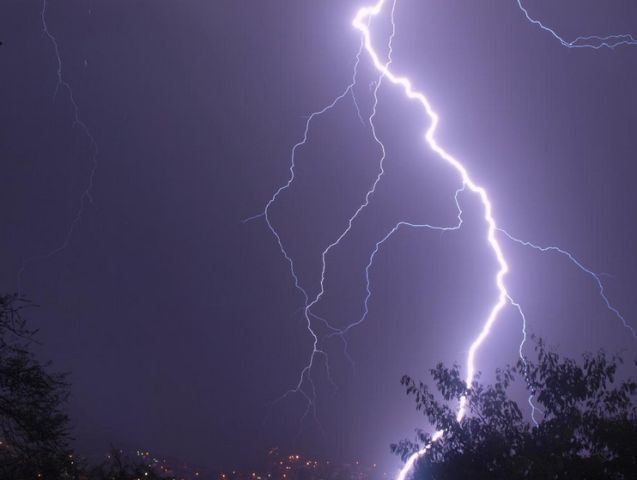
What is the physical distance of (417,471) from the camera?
4699mm

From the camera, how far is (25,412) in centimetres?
296

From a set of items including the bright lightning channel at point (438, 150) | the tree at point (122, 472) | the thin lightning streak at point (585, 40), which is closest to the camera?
the tree at point (122, 472)

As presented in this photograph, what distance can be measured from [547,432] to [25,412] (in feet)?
12.0

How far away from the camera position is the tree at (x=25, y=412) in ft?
9.64

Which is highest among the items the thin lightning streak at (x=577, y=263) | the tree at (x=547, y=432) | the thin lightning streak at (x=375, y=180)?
the thin lightning streak at (x=375, y=180)

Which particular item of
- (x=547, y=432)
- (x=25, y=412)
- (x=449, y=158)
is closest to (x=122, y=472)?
(x=25, y=412)

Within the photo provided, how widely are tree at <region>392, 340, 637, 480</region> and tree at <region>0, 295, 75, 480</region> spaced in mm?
2932

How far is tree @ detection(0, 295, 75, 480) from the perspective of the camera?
2.94 m

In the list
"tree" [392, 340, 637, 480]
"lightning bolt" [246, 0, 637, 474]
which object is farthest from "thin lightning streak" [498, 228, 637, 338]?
"tree" [392, 340, 637, 480]

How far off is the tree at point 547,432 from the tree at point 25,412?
115 inches

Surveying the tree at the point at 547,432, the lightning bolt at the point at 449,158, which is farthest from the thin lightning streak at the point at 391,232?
the tree at the point at 547,432

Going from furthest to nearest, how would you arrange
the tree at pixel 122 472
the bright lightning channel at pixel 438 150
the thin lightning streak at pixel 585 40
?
the bright lightning channel at pixel 438 150
the thin lightning streak at pixel 585 40
the tree at pixel 122 472

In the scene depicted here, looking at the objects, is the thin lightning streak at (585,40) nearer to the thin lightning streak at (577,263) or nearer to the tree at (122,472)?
the thin lightning streak at (577,263)

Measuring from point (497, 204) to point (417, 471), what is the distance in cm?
1063
